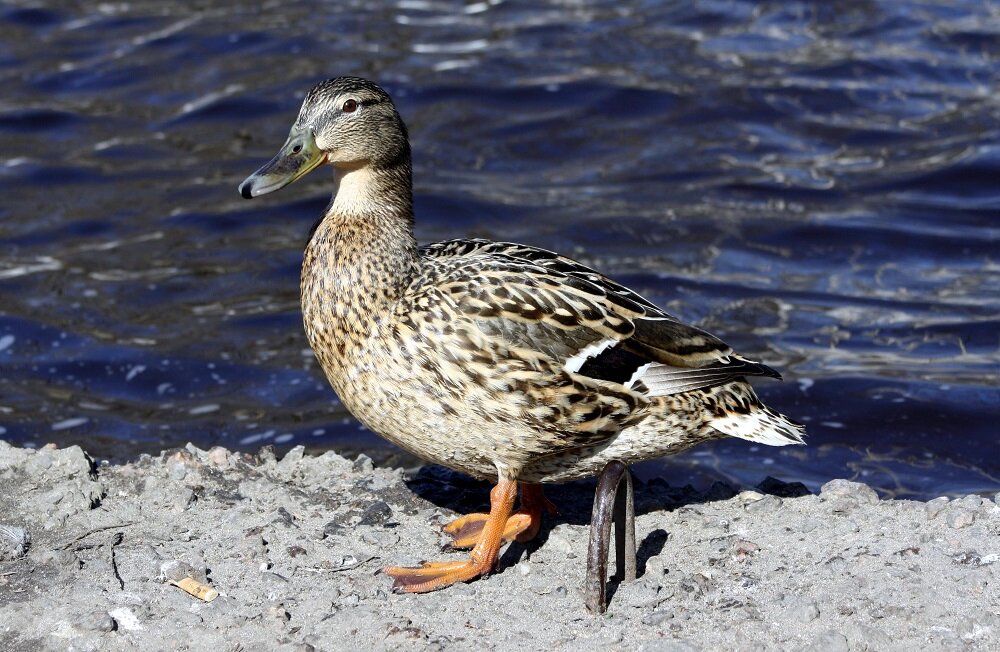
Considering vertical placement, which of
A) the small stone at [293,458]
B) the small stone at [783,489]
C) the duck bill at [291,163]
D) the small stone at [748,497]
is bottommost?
the small stone at [783,489]

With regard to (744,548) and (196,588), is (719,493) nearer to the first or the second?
(744,548)

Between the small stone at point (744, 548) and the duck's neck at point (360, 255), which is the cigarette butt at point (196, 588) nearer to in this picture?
the duck's neck at point (360, 255)

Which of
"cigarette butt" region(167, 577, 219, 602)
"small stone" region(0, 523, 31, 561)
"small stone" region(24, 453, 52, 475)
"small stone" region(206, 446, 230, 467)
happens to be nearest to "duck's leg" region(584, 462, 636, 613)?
"cigarette butt" region(167, 577, 219, 602)

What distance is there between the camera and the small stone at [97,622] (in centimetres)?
475

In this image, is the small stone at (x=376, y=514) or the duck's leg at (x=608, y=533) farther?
the small stone at (x=376, y=514)

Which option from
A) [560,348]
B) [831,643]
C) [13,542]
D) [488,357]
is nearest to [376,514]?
[488,357]

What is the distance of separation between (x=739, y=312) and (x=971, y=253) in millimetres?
2104

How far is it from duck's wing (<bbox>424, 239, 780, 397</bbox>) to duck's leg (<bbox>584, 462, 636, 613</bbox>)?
0.37 m

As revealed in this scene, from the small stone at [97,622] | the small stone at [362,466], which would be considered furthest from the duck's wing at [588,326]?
the small stone at [97,622]

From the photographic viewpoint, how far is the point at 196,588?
5012 millimetres

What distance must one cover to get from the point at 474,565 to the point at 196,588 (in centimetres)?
103

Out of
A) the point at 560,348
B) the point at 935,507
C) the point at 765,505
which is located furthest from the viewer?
the point at 765,505

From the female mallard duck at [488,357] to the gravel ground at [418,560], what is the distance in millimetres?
259

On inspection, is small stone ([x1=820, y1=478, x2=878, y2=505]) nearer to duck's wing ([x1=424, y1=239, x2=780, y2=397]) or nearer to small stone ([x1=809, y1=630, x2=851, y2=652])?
duck's wing ([x1=424, y1=239, x2=780, y2=397])
